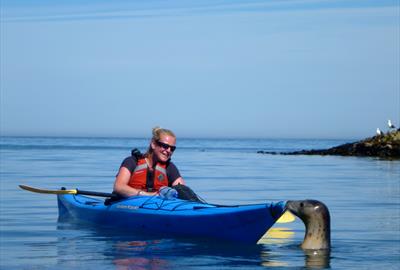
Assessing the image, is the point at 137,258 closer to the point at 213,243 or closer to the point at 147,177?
the point at 213,243

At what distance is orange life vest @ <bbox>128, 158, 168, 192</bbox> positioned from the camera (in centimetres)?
1226

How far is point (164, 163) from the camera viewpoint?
12.3 m

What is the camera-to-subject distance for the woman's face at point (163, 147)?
1184 cm

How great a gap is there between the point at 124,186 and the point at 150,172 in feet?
1.36

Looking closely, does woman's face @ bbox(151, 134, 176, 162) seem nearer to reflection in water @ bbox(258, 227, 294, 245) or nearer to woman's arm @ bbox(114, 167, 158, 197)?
woman's arm @ bbox(114, 167, 158, 197)

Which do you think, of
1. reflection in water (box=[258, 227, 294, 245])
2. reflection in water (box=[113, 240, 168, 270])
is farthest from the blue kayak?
reflection in water (box=[258, 227, 294, 245])

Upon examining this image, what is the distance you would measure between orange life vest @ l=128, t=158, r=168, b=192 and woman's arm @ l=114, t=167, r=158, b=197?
81 millimetres

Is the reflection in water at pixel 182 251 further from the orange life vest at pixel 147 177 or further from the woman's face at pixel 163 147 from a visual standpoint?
the woman's face at pixel 163 147

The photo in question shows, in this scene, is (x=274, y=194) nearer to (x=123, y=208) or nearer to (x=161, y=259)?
(x=123, y=208)

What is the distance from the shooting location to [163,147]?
11938 millimetres

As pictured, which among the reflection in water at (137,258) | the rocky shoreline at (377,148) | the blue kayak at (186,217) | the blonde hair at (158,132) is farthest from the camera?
the rocky shoreline at (377,148)

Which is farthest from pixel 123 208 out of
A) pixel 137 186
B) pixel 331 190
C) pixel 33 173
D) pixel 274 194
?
pixel 33 173

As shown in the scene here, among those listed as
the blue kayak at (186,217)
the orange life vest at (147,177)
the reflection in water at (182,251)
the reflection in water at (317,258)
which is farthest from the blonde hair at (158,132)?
the reflection in water at (317,258)

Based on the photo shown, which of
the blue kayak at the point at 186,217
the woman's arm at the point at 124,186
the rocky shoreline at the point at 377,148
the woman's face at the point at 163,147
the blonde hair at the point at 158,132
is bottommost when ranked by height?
the blue kayak at the point at 186,217
